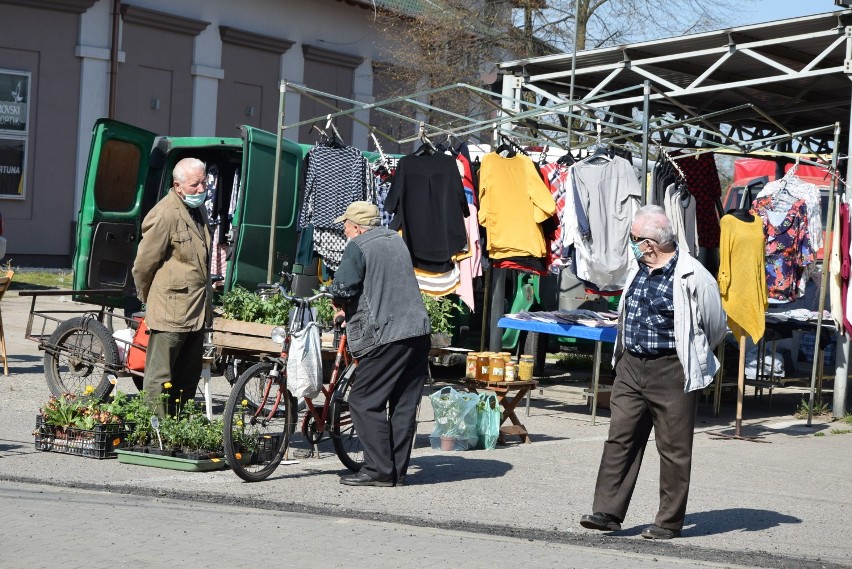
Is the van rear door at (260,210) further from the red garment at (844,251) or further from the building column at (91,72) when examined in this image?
the building column at (91,72)

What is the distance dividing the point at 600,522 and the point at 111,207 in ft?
22.7

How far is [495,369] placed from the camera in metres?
Answer: 10.8

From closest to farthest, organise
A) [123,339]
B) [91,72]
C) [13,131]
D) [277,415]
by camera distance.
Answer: [277,415], [123,339], [13,131], [91,72]

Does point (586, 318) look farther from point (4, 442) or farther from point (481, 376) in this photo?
point (4, 442)

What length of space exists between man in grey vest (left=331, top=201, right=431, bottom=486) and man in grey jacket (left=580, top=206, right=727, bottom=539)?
1.56m

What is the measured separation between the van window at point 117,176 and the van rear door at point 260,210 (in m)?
1.04

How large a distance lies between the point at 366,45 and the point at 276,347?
22.3 meters

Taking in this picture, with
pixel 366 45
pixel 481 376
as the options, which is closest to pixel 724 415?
pixel 481 376

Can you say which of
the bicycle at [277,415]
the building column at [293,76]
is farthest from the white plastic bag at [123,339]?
the building column at [293,76]

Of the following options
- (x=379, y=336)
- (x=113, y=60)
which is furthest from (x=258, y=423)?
(x=113, y=60)

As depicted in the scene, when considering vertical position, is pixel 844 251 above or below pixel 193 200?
above

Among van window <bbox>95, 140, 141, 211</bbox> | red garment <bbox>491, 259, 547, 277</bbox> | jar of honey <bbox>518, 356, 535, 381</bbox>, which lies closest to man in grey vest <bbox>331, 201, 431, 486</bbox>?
jar of honey <bbox>518, 356, 535, 381</bbox>

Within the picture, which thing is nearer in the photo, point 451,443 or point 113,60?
point 451,443

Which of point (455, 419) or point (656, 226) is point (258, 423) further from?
point (656, 226)
